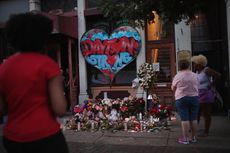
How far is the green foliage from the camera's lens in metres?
7.21

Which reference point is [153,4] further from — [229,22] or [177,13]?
[229,22]

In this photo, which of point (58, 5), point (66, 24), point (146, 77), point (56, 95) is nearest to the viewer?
point (56, 95)

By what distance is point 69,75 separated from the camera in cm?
1327

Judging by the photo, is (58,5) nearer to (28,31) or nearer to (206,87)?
(206,87)

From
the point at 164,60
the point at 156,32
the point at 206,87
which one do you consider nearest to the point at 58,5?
the point at 156,32

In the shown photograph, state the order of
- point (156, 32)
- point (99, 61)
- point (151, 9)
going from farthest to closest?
point (99, 61)
point (156, 32)
point (151, 9)

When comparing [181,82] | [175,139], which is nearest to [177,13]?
[181,82]

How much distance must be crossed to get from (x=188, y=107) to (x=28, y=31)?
5097 millimetres

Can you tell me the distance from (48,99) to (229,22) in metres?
8.25

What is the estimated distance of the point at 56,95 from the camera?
2.66 metres

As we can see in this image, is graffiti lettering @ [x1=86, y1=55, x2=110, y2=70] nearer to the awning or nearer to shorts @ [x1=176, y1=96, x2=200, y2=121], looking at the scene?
the awning

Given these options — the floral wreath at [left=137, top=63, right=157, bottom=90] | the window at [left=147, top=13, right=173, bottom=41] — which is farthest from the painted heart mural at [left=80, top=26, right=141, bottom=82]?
the floral wreath at [left=137, top=63, right=157, bottom=90]

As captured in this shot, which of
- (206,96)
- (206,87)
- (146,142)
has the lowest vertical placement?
(146,142)

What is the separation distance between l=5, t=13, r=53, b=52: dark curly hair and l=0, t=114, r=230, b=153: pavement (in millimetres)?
4534
